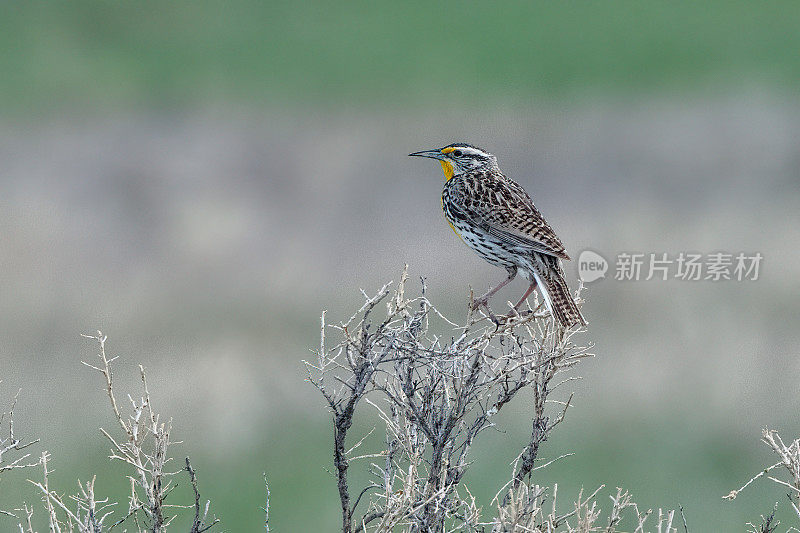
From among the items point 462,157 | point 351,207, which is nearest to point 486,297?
point 462,157

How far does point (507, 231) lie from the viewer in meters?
4.56

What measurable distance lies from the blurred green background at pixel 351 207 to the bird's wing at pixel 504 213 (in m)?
3.85

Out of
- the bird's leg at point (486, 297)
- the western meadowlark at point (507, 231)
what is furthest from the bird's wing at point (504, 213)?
the bird's leg at point (486, 297)

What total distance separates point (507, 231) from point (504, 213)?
0.12 meters

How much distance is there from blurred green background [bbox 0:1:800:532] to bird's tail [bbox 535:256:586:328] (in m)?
4.02

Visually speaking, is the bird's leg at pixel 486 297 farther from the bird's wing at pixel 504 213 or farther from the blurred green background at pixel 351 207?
the blurred green background at pixel 351 207

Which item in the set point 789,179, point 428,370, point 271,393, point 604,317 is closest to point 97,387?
point 271,393

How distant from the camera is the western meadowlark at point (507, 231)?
448cm

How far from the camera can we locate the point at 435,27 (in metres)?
15.8

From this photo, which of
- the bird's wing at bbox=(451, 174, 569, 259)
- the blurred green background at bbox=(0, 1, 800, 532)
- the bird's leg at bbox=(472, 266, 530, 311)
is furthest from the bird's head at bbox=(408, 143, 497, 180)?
the blurred green background at bbox=(0, 1, 800, 532)

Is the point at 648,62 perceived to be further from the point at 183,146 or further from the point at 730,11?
the point at 183,146

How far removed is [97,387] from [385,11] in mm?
7779

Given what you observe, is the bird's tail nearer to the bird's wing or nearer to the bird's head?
the bird's wing

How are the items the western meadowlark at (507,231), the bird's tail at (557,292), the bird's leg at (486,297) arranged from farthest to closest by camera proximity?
the western meadowlark at (507,231)
the bird's tail at (557,292)
the bird's leg at (486,297)
